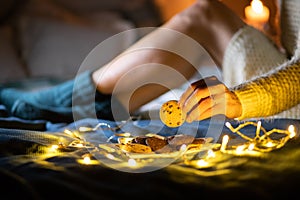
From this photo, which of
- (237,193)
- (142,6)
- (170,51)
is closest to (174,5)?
(142,6)

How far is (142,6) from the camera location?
7.23 ft

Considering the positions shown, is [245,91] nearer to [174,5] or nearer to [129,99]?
[129,99]

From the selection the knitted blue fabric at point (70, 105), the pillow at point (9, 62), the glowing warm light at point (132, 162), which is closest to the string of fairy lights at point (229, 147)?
the glowing warm light at point (132, 162)

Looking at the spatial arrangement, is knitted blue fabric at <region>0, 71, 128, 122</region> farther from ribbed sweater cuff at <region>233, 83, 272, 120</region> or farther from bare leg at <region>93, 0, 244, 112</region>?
ribbed sweater cuff at <region>233, 83, 272, 120</region>

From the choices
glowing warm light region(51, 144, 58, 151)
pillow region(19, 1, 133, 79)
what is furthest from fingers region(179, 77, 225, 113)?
pillow region(19, 1, 133, 79)

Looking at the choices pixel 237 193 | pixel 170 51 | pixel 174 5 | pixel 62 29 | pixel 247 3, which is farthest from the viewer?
pixel 174 5

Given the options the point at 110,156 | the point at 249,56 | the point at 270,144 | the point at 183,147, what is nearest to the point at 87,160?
the point at 110,156

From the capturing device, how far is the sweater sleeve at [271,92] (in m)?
0.84

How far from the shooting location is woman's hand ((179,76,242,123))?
0.77 metres

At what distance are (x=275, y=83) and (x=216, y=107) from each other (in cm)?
14

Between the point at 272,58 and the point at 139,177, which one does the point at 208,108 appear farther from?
the point at 272,58

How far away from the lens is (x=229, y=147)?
0.76 meters

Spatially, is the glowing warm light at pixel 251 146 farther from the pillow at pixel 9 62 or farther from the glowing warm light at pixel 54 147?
the pillow at pixel 9 62

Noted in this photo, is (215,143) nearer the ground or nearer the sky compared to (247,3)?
nearer the ground
